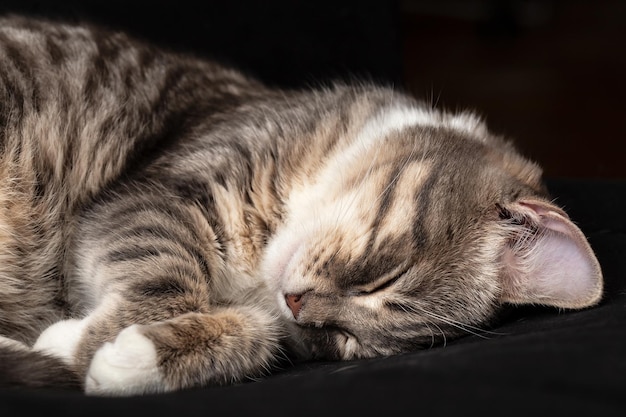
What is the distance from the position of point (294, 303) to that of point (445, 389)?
0.51 meters

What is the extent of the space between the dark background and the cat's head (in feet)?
2.19

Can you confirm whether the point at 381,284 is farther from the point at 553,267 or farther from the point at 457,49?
the point at 457,49

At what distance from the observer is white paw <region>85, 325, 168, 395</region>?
4.04ft

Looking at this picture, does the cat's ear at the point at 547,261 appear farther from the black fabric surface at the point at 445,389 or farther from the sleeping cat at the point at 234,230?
the black fabric surface at the point at 445,389

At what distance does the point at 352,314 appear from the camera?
1.45 m

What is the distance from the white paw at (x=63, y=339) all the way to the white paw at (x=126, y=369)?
118mm

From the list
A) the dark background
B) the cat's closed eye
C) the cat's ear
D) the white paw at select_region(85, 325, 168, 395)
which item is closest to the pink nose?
the cat's closed eye

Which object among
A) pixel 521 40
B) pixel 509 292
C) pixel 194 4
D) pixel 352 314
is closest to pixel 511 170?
pixel 509 292

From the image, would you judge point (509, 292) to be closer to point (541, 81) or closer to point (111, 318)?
point (111, 318)

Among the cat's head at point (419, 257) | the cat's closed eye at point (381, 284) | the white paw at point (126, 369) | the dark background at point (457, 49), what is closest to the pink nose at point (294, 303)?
the cat's head at point (419, 257)

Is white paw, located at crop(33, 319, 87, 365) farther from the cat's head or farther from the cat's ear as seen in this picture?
the cat's ear

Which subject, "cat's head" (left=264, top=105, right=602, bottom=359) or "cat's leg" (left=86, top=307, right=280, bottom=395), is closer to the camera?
"cat's leg" (left=86, top=307, right=280, bottom=395)

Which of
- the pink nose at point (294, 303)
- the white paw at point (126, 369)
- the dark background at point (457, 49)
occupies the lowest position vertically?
the white paw at point (126, 369)

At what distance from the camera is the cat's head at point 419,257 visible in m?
1.45
